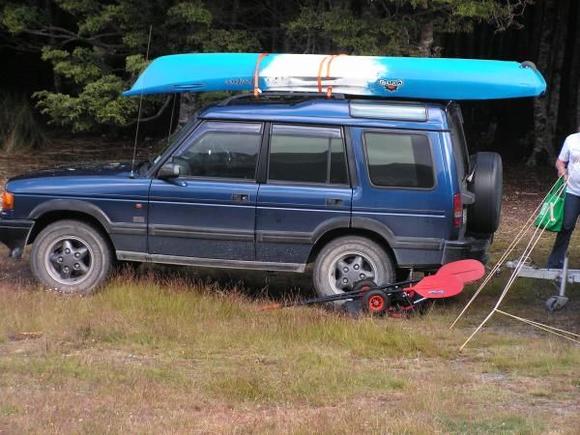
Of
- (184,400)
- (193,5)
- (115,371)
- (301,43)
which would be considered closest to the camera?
(184,400)

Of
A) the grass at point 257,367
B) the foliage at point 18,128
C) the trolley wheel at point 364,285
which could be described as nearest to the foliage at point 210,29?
the foliage at point 18,128

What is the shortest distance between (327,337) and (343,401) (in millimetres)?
1504

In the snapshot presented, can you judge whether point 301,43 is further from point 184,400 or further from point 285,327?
point 184,400

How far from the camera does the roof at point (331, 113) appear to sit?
25.2ft

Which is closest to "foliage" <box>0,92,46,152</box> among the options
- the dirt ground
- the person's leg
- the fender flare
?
the dirt ground

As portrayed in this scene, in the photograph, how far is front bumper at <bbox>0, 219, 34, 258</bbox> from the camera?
8.10 meters

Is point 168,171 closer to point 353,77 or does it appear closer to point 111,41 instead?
point 353,77

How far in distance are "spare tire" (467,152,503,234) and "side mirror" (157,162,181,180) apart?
2.69 m

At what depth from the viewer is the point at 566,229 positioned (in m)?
8.11

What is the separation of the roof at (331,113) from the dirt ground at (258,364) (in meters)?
1.66

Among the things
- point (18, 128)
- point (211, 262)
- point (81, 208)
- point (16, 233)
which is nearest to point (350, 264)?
point (211, 262)

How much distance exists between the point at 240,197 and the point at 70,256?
5.65ft

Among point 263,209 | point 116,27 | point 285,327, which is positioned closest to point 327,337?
point 285,327

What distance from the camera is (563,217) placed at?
806 cm
